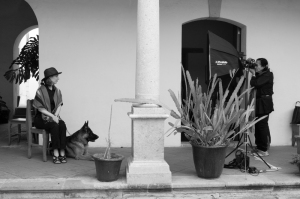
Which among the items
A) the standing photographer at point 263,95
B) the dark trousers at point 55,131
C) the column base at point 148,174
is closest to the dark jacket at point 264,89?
the standing photographer at point 263,95

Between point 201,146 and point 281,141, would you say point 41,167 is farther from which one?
point 281,141

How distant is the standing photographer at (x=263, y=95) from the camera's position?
6402 mm

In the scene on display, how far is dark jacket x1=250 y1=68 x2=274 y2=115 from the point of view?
6391 mm

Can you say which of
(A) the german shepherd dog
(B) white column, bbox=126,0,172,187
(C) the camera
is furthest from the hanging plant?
(C) the camera

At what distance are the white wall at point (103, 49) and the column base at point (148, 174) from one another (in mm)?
2485

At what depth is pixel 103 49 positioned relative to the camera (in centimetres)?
723

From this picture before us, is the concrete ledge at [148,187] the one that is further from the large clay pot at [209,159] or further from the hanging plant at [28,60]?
the hanging plant at [28,60]

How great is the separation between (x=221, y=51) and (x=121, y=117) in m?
2.62

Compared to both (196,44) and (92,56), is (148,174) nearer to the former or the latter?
(92,56)

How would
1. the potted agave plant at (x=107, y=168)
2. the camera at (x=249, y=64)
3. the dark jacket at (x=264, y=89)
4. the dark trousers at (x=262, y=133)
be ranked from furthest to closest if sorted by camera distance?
the dark trousers at (x=262, y=133) < the dark jacket at (x=264, y=89) < the camera at (x=249, y=64) < the potted agave plant at (x=107, y=168)

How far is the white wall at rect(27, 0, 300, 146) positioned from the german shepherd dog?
1042 mm

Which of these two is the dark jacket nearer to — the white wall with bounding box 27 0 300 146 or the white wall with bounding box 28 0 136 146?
the white wall with bounding box 27 0 300 146

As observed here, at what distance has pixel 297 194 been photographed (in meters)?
4.84

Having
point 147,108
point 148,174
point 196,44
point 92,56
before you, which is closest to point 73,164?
point 148,174
